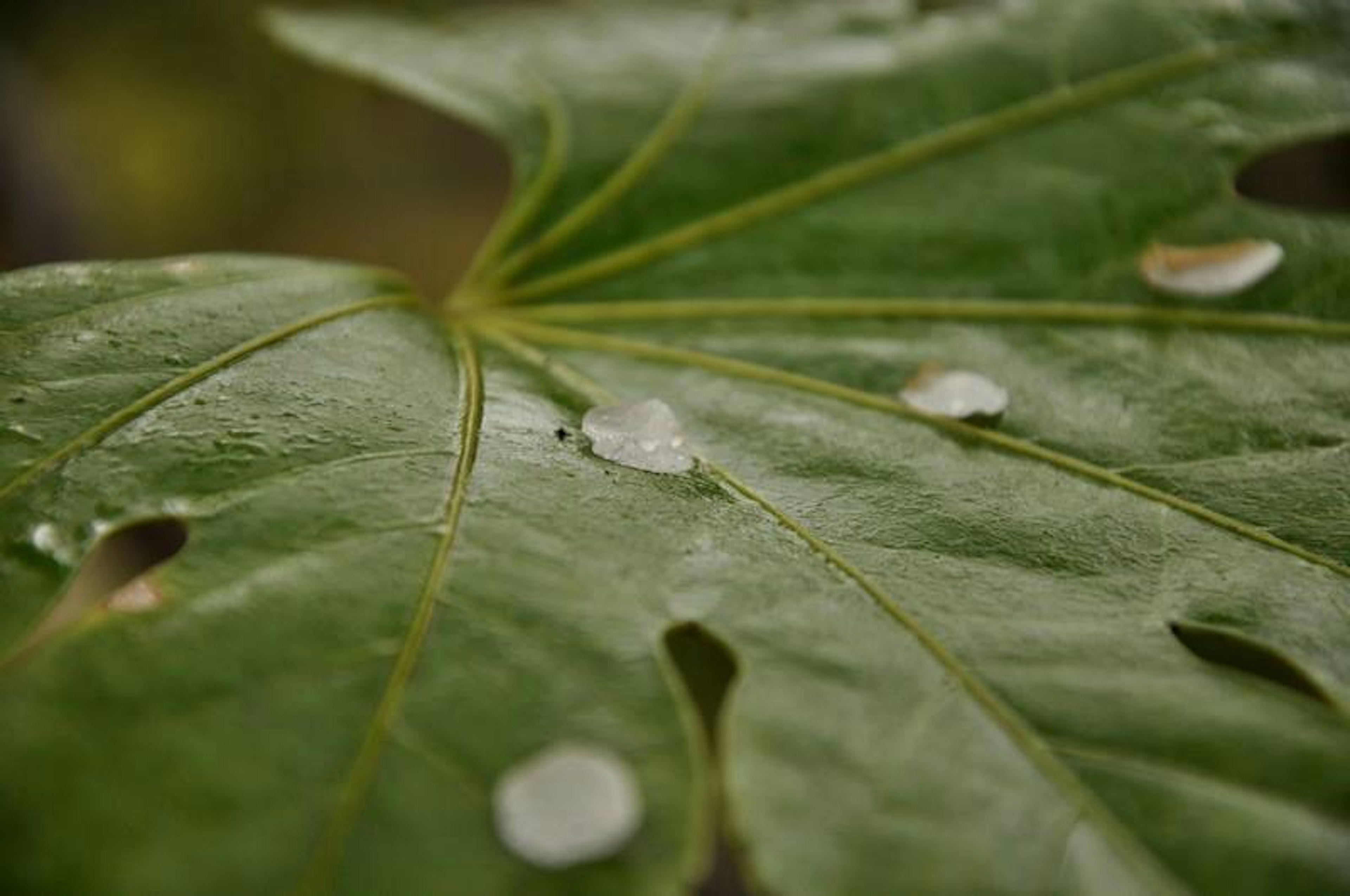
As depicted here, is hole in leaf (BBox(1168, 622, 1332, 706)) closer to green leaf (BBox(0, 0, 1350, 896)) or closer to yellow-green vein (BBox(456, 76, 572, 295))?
green leaf (BBox(0, 0, 1350, 896))

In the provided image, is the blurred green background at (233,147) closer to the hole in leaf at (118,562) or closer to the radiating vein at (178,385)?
the hole in leaf at (118,562)

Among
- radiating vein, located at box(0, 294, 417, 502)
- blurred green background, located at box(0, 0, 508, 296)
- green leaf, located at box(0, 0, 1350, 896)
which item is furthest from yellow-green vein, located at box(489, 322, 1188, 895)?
blurred green background, located at box(0, 0, 508, 296)

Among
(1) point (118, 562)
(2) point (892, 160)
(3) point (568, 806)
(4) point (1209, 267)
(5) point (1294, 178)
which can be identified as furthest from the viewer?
(5) point (1294, 178)

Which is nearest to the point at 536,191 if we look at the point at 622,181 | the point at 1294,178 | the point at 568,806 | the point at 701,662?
the point at 622,181

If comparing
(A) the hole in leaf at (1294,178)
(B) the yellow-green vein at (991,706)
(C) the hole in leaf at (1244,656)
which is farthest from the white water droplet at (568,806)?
(A) the hole in leaf at (1294,178)

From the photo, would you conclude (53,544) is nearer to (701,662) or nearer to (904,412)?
(701,662)

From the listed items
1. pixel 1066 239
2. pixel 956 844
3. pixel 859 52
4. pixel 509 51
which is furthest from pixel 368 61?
pixel 956 844
